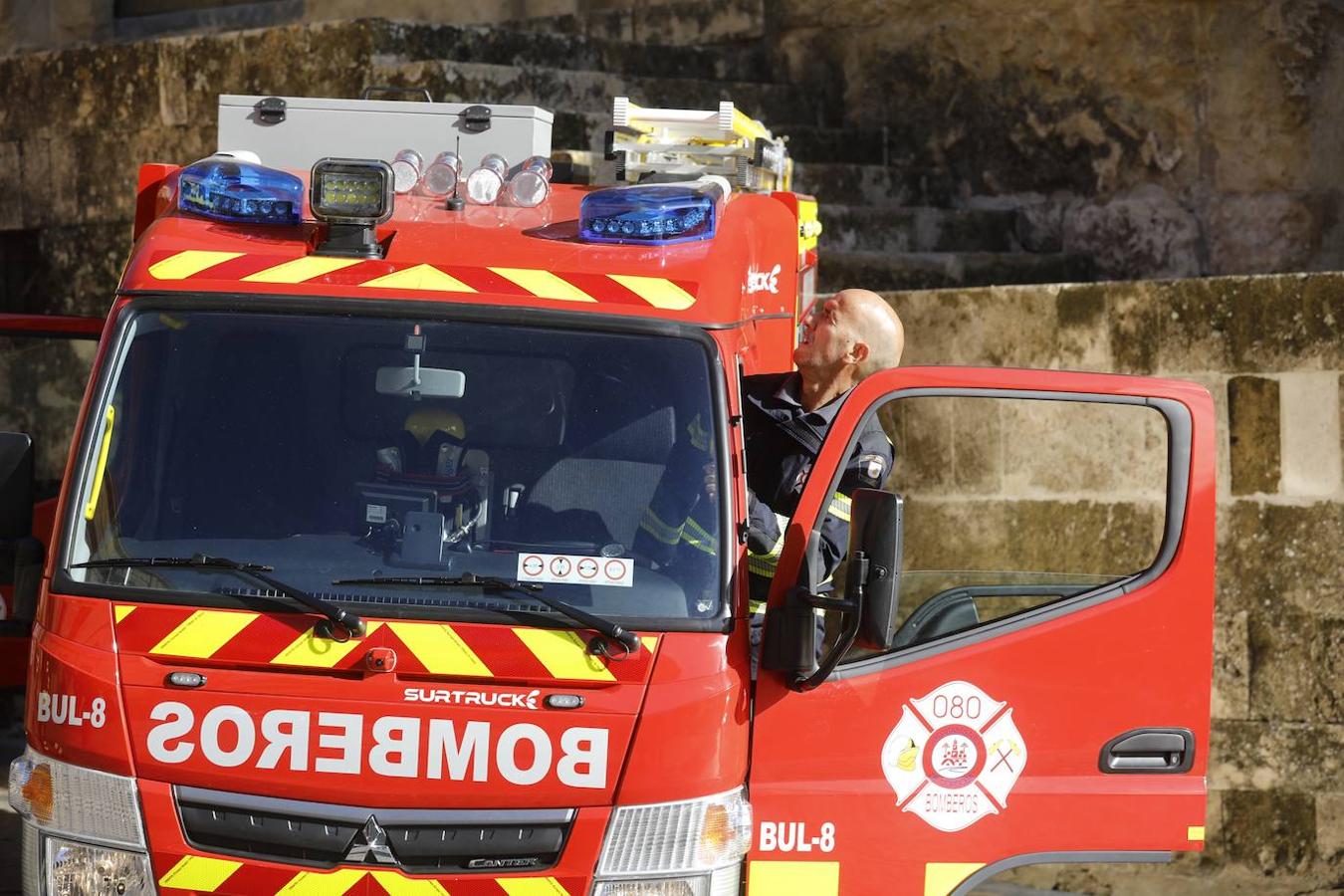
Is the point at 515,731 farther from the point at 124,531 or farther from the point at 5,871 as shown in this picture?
the point at 5,871

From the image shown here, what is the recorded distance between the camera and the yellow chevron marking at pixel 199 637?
354cm

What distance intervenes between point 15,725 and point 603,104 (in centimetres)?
451

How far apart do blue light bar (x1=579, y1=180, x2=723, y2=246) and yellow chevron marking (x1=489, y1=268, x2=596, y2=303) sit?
26 centimetres

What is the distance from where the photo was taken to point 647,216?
413 cm

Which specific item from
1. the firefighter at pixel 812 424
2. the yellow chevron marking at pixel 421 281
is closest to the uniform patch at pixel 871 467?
the firefighter at pixel 812 424

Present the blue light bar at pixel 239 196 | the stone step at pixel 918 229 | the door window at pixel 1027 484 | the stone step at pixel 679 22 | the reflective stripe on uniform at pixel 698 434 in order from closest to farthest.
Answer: the reflective stripe on uniform at pixel 698 434, the blue light bar at pixel 239 196, the door window at pixel 1027 484, the stone step at pixel 918 229, the stone step at pixel 679 22

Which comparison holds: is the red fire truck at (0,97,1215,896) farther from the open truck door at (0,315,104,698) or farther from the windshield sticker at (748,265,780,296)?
the open truck door at (0,315,104,698)

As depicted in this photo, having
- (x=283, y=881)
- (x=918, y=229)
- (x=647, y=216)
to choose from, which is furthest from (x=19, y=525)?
(x=918, y=229)

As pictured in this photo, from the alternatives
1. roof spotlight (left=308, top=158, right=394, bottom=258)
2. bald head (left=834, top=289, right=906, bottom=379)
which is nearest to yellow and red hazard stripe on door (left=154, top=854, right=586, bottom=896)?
roof spotlight (left=308, top=158, right=394, bottom=258)

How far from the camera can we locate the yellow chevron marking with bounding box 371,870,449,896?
11.5 ft

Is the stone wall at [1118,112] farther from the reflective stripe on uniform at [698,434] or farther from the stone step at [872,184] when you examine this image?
the reflective stripe on uniform at [698,434]

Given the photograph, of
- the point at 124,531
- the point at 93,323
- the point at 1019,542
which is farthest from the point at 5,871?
the point at 1019,542

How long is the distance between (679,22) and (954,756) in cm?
771

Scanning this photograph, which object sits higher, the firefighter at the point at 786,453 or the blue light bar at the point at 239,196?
the blue light bar at the point at 239,196
